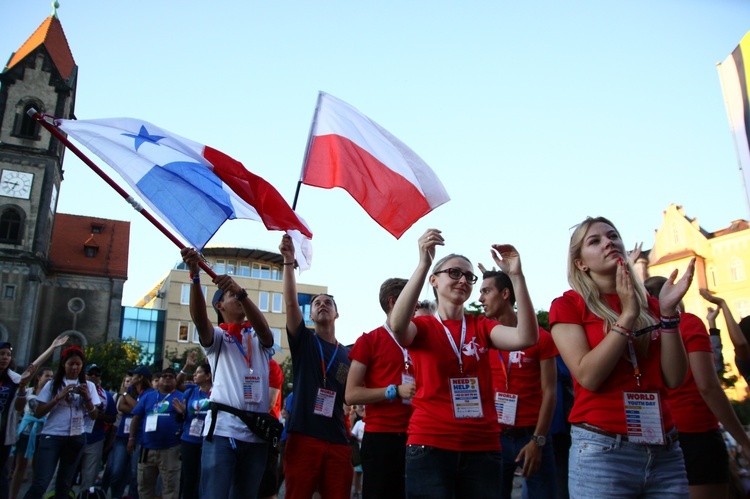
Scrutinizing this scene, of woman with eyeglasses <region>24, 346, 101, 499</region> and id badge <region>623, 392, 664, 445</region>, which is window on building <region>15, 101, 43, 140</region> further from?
id badge <region>623, 392, 664, 445</region>

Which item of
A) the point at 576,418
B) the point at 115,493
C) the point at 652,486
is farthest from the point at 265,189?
the point at 115,493

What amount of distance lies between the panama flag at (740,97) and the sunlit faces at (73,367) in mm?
8122

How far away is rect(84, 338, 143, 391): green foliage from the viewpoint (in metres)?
51.8

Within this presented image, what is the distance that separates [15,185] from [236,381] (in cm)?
6078

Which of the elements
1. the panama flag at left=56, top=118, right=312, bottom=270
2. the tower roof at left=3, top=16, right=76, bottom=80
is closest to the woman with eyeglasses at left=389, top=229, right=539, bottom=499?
the panama flag at left=56, top=118, right=312, bottom=270

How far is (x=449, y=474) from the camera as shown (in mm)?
3893

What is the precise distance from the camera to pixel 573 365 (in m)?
3.38

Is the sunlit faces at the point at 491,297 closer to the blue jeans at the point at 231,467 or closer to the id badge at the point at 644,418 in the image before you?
the blue jeans at the point at 231,467

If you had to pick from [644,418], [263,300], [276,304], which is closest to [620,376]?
[644,418]

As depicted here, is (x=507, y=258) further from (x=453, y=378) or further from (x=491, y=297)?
(x=491, y=297)

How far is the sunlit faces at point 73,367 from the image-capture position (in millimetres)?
8976

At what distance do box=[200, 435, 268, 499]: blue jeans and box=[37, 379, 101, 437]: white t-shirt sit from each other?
4.06 meters

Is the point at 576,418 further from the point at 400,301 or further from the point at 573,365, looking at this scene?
the point at 400,301

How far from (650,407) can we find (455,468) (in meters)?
1.20
